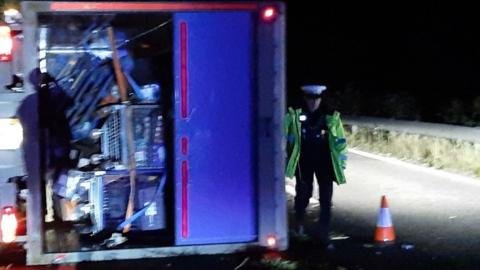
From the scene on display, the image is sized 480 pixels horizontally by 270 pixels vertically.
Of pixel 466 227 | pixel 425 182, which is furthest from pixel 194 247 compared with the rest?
pixel 425 182

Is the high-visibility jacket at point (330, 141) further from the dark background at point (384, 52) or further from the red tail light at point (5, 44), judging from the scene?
the dark background at point (384, 52)

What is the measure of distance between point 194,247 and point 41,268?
1377mm

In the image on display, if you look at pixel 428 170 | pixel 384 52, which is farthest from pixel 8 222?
pixel 384 52

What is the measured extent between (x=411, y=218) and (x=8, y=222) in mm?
5132

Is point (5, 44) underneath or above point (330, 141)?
above

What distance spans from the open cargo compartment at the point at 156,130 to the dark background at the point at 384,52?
18.9m

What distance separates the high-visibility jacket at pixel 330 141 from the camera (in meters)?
9.28

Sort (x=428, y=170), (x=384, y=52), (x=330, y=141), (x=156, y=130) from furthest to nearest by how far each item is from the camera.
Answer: (x=384, y=52), (x=428, y=170), (x=330, y=141), (x=156, y=130)

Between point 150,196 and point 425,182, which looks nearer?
point 150,196

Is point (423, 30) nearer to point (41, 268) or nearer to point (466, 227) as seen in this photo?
point (466, 227)

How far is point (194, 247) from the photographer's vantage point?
8.45 meters

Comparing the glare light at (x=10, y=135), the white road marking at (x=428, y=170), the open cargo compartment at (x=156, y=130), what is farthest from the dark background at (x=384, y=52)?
the glare light at (x=10, y=135)

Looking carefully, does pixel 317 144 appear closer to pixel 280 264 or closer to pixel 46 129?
pixel 280 264

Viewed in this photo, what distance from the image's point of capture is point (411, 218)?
1120 cm
